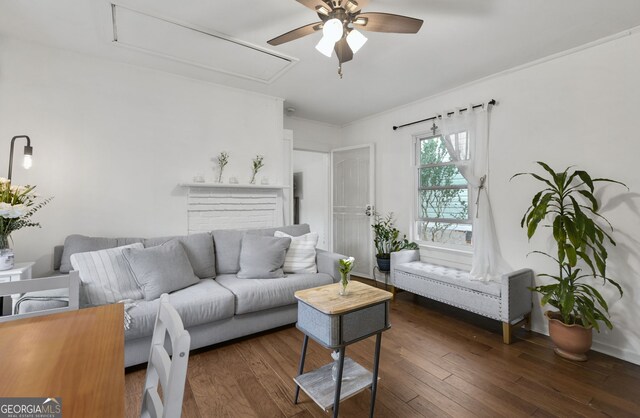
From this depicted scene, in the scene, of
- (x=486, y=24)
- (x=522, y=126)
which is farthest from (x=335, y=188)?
(x=486, y=24)

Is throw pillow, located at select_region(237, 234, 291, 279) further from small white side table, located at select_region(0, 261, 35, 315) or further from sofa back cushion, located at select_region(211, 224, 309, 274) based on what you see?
small white side table, located at select_region(0, 261, 35, 315)

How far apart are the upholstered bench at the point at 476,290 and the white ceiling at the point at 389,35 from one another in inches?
80.4

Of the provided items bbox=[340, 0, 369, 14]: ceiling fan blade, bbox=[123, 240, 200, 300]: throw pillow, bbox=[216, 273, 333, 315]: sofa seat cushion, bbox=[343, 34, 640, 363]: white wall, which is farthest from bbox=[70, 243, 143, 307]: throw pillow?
bbox=[343, 34, 640, 363]: white wall

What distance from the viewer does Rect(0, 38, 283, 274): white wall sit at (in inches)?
98.2

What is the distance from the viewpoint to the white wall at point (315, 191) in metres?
5.19

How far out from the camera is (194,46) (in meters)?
2.54

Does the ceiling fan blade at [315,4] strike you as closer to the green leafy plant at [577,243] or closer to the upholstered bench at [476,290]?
the green leafy plant at [577,243]

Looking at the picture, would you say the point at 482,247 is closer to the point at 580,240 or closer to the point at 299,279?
the point at 580,240

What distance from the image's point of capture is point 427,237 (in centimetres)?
382

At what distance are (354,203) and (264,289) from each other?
2548 mm

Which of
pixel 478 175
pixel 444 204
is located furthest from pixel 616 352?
pixel 444 204

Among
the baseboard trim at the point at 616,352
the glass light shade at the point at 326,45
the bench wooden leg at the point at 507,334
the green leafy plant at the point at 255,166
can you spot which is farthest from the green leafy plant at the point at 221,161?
the baseboard trim at the point at 616,352

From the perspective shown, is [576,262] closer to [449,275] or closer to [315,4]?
[449,275]

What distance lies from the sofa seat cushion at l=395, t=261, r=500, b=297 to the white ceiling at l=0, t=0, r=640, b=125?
2150 mm
